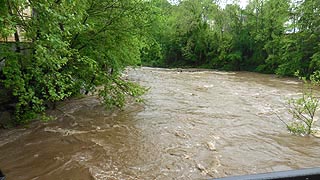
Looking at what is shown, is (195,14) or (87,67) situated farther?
(195,14)

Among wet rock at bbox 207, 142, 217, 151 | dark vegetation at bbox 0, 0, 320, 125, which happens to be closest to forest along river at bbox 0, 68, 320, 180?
wet rock at bbox 207, 142, 217, 151

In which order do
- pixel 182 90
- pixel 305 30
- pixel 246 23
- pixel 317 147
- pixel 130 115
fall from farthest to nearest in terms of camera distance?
pixel 246 23
pixel 305 30
pixel 182 90
pixel 130 115
pixel 317 147

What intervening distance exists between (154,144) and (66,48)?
3014 millimetres

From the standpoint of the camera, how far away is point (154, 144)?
263 inches

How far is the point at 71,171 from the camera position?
17.0 ft

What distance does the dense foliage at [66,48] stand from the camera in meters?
5.22

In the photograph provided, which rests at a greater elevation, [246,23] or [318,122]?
[246,23]

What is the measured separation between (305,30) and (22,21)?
73.9 feet

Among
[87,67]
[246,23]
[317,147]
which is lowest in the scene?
[317,147]

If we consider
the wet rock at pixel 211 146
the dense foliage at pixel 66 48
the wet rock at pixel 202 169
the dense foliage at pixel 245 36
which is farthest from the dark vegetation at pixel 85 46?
the wet rock at pixel 202 169

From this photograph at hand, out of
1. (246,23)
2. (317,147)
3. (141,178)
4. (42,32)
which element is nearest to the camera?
(141,178)

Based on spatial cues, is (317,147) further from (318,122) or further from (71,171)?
(71,171)

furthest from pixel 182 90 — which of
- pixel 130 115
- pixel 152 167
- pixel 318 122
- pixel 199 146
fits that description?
pixel 152 167

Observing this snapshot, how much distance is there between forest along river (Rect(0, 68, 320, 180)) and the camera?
17.3ft
